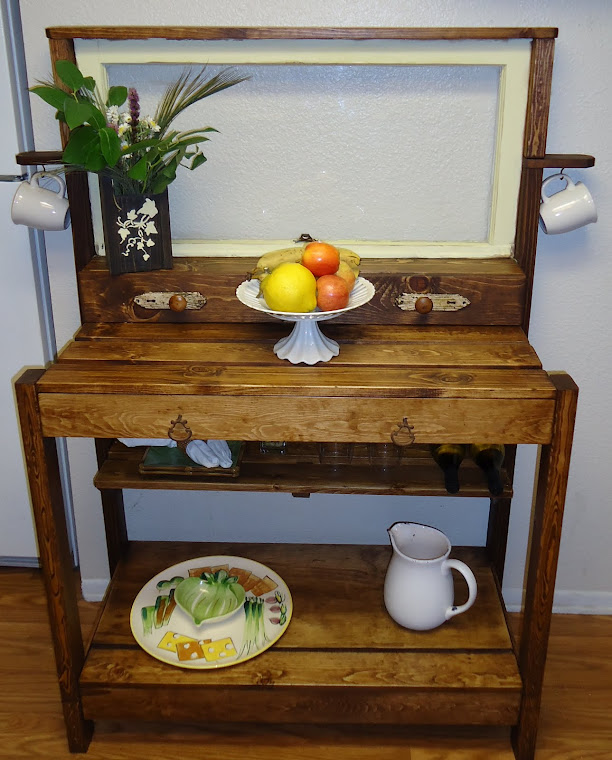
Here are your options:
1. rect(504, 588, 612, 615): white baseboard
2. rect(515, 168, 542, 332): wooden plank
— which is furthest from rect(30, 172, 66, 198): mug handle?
rect(504, 588, 612, 615): white baseboard

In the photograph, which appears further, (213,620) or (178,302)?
(213,620)

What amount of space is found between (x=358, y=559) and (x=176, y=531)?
0.51 m

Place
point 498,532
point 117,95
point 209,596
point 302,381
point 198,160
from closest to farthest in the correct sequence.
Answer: point 302,381 → point 117,95 → point 198,160 → point 209,596 → point 498,532

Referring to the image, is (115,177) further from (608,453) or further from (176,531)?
(608,453)

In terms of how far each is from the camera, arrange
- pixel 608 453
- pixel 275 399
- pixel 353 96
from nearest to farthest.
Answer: pixel 275 399, pixel 353 96, pixel 608 453

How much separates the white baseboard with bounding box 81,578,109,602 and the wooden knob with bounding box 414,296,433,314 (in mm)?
1174

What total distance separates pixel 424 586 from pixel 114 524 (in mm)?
814

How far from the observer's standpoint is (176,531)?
7.50 feet

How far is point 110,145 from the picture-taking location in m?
1.58

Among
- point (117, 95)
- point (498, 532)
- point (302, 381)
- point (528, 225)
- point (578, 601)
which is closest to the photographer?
point (302, 381)

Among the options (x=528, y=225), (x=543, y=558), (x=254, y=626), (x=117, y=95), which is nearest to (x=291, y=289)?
(x=117, y=95)

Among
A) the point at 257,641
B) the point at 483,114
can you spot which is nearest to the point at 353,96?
the point at 483,114

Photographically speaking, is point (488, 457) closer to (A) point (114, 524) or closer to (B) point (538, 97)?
(B) point (538, 97)

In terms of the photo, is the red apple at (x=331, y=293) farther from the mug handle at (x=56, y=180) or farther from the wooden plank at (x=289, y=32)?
the mug handle at (x=56, y=180)
